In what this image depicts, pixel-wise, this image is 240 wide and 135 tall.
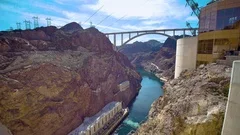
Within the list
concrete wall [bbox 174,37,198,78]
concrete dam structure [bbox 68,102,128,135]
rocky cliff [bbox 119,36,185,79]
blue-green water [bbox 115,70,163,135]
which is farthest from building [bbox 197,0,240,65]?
rocky cliff [bbox 119,36,185,79]

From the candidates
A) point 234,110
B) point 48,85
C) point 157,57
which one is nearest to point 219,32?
point 234,110

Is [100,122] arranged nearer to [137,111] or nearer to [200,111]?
[137,111]

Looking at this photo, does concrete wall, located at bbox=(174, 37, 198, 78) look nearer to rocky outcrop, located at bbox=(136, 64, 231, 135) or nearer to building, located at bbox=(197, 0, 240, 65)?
building, located at bbox=(197, 0, 240, 65)

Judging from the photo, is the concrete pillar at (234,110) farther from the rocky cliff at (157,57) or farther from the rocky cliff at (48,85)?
the rocky cliff at (157,57)

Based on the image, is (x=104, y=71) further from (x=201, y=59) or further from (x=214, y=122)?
(x=214, y=122)

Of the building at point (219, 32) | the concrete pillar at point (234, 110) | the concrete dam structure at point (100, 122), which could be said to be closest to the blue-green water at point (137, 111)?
the concrete dam structure at point (100, 122)

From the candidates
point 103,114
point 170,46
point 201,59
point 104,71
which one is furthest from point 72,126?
point 170,46
